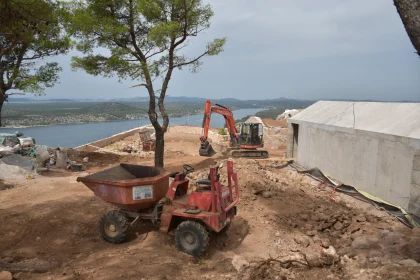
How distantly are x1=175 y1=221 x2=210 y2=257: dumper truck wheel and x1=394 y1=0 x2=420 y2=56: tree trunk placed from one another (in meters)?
4.53

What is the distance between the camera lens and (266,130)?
2698 centimetres

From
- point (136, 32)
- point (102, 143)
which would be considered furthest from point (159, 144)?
point (102, 143)

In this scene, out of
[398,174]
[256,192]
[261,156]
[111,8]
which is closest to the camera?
[398,174]

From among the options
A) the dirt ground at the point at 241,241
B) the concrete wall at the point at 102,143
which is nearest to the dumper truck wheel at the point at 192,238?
the dirt ground at the point at 241,241

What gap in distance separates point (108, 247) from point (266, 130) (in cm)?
2131

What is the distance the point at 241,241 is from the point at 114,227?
2.81 m

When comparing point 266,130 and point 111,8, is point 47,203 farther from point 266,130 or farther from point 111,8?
point 266,130

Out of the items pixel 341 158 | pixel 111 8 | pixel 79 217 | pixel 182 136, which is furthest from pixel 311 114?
pixel 182 136

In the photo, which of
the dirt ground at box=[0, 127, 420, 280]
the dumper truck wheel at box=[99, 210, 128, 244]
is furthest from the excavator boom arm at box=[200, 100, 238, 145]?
the dumper truck wheel at box=[99, 210, 128, 244]

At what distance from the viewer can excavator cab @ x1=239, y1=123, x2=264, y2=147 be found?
19859mm

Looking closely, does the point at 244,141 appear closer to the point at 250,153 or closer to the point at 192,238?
the point at 250,153

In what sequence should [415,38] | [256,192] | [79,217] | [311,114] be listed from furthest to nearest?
[311,114] → [256,192] → [79,217] → [415,38]

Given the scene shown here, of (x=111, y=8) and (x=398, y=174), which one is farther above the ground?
(x=111, y=8)

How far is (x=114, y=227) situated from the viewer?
711 centimetres
